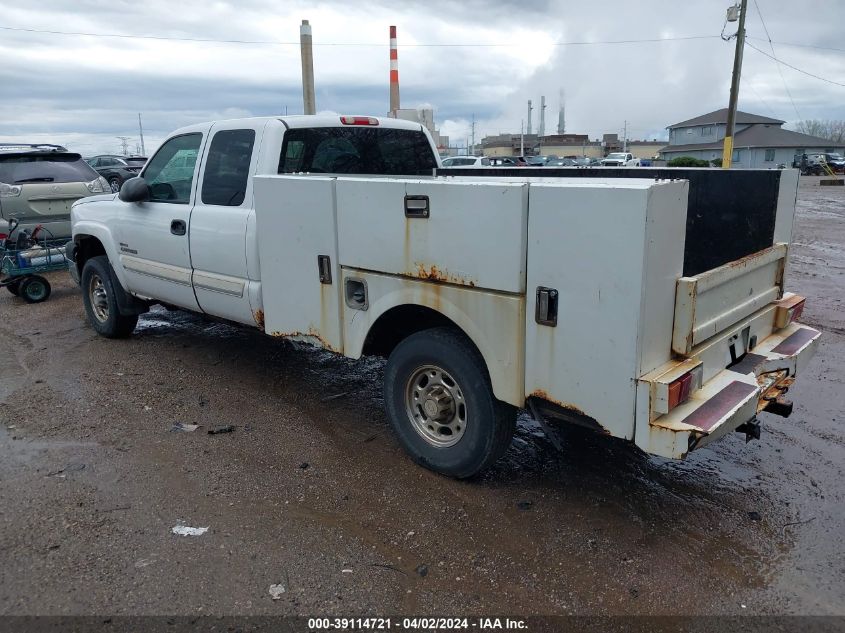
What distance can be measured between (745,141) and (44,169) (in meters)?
64.4

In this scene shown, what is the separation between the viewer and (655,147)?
300ft

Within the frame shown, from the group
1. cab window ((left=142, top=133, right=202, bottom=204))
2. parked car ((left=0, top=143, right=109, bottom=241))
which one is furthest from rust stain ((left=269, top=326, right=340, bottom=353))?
parked car ((left=0, top=143, right=109, bottom=241))

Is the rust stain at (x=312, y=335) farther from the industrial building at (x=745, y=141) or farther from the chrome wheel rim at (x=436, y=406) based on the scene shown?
the industrial building at (x=745, y=141)

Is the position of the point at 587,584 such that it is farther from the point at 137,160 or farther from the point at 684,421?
the point at 137,160

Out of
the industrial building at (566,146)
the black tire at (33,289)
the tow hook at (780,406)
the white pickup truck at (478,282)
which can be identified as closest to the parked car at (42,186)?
the black tire at (33,289)

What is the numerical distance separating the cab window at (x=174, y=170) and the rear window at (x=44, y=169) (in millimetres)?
5277

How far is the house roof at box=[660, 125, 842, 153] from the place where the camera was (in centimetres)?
6134

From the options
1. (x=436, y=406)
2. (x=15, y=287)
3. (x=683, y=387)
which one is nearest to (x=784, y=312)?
(x=683, y=387)

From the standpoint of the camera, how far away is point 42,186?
32.8 feet

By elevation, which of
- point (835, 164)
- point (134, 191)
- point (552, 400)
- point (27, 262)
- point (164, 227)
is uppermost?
point (134, 191)

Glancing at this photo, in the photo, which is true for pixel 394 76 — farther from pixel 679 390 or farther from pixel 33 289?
pixel 679 390

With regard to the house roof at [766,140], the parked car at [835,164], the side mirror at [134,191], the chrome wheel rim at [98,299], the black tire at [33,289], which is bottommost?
the black tire at [33,289]

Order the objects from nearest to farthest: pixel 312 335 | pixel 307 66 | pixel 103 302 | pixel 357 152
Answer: pixel 312 335, pixel 357 152, pixel 103 302, pixel 307 66

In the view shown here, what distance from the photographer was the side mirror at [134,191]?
577 cm
